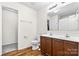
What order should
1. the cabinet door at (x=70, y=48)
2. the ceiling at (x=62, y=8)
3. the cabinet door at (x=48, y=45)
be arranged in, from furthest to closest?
the cabinet door at (x=48, y=45)
the ceiling at (x=62, y=8)
the cabinet door at (x=70, y=48)

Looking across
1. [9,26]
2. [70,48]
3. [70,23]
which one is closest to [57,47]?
[70,48]

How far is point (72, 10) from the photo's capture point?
1.23 m

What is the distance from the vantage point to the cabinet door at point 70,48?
3.19 ft

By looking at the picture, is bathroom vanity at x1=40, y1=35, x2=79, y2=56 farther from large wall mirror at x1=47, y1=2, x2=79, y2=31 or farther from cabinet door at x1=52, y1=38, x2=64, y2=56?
large wall mirror at x1=47, y1=2, x2=79, y2=31

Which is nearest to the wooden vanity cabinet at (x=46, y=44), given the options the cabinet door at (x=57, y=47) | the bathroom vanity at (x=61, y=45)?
the bathroom vanity at (x=61, y=45)

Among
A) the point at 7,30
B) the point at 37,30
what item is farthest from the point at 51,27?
the point at 7,30

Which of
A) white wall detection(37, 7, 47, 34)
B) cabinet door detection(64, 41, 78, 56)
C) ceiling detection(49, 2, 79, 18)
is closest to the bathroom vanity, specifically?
cabinet door detection(64, 41, 78, 56)

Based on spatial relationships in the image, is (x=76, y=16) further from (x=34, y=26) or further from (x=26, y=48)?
(x=26, y=48)

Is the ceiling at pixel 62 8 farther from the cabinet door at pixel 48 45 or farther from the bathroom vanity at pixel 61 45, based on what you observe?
the cabinet door at pixel 48 45

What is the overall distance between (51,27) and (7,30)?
1002 mm

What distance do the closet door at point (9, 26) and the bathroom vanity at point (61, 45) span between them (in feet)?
2.01

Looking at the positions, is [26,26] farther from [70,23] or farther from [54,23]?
[70,23]

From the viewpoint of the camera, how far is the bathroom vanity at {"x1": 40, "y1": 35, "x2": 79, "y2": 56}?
0.99 meters

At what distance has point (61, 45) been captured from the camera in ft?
3.83
